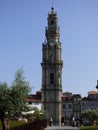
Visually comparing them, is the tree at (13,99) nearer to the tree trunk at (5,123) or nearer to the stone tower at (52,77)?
the tree trunk at (5,123)

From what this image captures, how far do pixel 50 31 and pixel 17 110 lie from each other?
73.1 metres

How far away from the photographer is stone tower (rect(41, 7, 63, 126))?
109188 mm

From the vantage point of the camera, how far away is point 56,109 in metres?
109

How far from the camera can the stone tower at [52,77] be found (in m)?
109

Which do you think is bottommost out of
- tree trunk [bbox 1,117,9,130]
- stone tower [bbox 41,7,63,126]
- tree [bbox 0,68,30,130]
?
tree trunk [bbox 1,117,9,130]

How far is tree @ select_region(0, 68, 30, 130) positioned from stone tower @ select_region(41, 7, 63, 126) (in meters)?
64.7

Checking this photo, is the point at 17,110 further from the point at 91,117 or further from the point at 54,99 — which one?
the point at 91,117

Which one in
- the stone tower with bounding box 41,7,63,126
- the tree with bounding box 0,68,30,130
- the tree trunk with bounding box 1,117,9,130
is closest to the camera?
the tree trunk with bounding box 1,117,9,130

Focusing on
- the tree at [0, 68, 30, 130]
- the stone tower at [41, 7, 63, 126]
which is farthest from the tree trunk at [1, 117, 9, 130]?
the stone tower at [41, 7, 63, 126]

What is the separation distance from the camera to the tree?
140ft

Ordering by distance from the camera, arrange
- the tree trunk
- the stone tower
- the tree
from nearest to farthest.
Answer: the tree trunk
the tree
the stone tower

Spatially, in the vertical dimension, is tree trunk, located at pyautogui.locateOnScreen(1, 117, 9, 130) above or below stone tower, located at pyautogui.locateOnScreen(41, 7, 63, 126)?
below

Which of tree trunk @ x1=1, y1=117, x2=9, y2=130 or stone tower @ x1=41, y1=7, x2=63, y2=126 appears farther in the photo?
stone tower @ x1=41, y1=7, x2=63, y2=126

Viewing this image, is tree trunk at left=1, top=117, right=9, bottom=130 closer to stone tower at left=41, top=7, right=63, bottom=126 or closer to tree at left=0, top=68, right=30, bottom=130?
tree at left=0, top=68, right=30, bottom=130
